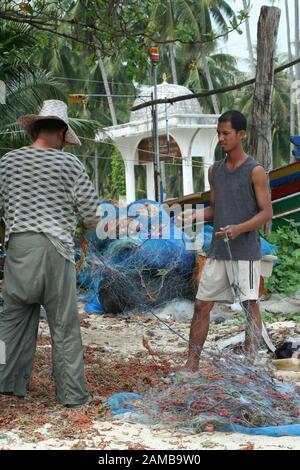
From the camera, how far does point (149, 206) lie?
10148 millimetres

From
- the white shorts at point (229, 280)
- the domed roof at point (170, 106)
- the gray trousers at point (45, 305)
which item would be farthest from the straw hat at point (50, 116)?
the domed roof at point (170, 106)

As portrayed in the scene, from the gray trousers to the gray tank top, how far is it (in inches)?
46.4

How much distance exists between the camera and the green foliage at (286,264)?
10.1 meters

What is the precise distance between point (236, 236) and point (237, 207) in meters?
0.22

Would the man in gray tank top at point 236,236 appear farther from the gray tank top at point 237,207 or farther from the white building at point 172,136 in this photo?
the white building at point 172,136

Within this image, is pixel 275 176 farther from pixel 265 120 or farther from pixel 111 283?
pixel 111 283

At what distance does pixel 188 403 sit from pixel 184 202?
24.6 ft

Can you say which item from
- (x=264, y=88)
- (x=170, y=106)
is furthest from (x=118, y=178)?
(x=264, y=88)

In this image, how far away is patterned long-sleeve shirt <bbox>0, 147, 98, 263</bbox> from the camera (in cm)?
484

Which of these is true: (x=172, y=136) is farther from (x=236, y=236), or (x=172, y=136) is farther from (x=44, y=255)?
(x=44, y=255)

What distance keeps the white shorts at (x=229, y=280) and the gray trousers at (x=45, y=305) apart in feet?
3.57

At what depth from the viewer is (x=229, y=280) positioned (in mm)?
5621

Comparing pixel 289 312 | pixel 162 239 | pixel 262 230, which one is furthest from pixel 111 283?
pixel 262 230

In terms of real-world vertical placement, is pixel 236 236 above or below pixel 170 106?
below
